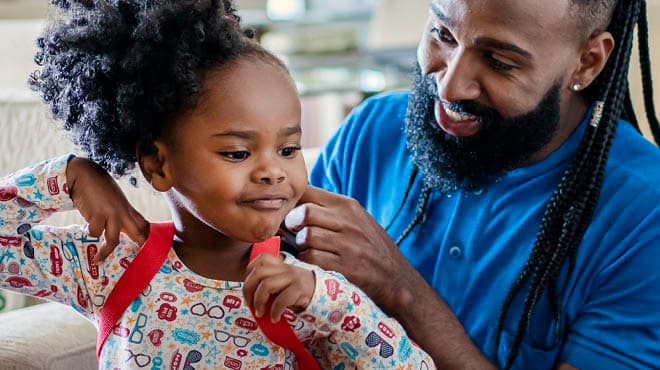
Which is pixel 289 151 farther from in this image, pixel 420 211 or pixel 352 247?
pixel 420 211

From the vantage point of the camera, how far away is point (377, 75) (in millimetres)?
3826

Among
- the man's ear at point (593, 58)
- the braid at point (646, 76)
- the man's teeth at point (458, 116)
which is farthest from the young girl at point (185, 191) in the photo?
the braid at point (646, 76)

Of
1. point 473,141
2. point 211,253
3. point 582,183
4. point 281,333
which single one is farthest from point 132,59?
point 582,183

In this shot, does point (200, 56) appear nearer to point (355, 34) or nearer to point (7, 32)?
point (7, 32)

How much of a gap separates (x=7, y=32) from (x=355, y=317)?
1.55m

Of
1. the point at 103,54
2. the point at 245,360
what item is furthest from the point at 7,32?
the point at 245,360

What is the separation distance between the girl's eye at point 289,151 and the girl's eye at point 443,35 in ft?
1.34

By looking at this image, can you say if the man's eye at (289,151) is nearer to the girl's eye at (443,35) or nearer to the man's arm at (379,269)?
the man's arm at (379,269)

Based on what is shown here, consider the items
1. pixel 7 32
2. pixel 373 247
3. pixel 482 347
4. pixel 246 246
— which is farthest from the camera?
pixel 7 32

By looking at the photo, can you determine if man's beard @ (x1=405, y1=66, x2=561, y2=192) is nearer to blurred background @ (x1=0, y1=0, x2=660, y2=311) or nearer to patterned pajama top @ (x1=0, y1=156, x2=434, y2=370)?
patterned pajama top @ (x1=0, y1=156, x2=434, y2=370)

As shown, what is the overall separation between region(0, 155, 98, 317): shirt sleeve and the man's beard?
60 cm

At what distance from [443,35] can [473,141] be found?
0.58 ft

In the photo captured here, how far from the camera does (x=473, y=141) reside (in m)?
1.52

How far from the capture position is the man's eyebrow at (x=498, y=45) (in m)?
1.40
